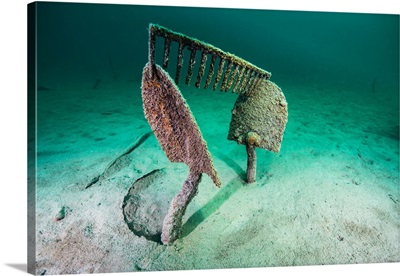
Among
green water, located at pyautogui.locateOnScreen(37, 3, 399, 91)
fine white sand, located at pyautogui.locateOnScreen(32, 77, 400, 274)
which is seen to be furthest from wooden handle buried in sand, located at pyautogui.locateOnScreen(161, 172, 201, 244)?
green water, located at pyautogui.locateOnScreen(37, 3, 399, 91)

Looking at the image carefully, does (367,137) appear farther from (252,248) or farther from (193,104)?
(193,104)

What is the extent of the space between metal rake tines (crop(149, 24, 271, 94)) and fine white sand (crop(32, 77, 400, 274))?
1580 millimetres

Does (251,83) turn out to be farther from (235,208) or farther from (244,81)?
(235,208)

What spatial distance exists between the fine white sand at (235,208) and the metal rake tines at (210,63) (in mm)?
1580

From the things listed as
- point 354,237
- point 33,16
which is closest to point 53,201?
point 33,16

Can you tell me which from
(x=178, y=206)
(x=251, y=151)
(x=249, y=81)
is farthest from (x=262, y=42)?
(x=178, y=206)

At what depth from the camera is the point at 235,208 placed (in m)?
3.25

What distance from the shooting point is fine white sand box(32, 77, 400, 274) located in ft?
8.64

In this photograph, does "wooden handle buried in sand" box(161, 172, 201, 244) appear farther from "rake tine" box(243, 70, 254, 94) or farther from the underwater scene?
"rake tine" box(243, 70, 254, 94)

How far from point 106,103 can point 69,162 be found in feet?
21.3

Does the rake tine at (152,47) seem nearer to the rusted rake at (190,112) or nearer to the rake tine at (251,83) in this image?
the rusted rake at (190,112)

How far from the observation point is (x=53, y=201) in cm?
314

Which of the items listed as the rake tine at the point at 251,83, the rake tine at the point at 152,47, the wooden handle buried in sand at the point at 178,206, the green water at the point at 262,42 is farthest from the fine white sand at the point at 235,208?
the green water at the point at 262,42

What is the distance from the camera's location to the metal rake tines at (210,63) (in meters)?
1.86
